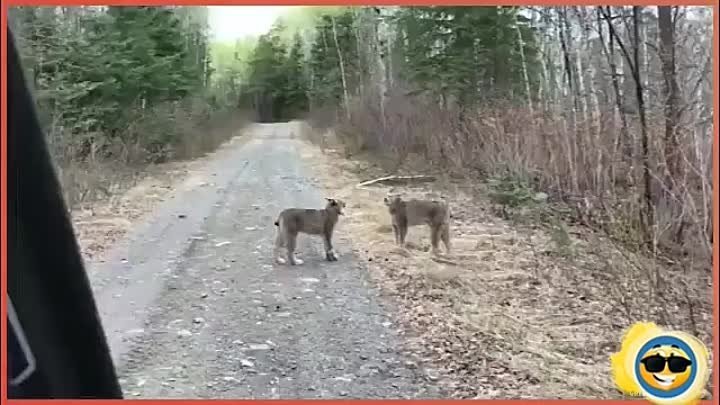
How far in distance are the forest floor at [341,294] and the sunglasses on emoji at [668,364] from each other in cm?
9

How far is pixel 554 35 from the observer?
1590 mm

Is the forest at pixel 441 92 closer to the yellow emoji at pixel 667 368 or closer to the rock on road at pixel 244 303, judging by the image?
the rock on road at pixel 244 303

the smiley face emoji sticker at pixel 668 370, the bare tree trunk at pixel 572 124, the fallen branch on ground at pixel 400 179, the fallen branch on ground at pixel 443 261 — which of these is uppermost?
the bare tree trunk at pixel 572 124

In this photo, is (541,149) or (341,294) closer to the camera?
(341,294)

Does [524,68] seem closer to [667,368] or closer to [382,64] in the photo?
[382,64]

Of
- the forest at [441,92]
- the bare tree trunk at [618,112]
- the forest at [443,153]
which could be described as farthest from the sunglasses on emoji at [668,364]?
the bare tree trunk at [618,112]

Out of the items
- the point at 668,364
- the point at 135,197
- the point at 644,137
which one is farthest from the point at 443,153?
the point at 668,364

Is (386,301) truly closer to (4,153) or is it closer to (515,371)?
(515,371)

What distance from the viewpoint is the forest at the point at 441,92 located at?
1.25 metres

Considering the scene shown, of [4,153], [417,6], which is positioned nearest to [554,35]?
[417,6]

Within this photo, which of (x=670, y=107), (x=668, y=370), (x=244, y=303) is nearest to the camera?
(x=668, y=370)

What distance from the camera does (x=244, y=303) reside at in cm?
155

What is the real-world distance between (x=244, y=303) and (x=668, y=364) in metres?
0.86

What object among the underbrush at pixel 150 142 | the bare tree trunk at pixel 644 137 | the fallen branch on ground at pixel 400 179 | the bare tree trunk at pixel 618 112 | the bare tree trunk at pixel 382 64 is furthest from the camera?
the fallen branch on ground at pixel 400 179
